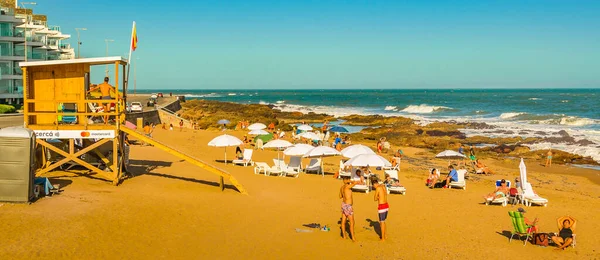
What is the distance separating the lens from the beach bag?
1077 cm

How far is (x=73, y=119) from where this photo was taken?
15.0 meters

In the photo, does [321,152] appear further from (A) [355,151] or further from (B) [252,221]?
(B) [252,221]

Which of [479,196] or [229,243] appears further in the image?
[479,196]

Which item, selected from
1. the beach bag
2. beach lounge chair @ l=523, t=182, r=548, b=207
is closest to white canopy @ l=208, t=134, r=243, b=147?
beach lounge chair @ l=523, t=182, r=548, b=207

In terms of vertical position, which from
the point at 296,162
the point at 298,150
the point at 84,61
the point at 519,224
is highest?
the point at 84,61

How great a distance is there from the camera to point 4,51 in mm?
44500

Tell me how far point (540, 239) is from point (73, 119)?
12.6 m

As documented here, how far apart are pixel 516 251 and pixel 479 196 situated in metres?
5.82

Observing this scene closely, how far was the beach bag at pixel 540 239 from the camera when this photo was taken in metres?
10.8

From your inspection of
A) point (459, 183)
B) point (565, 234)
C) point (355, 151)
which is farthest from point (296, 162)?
point (565, 234)

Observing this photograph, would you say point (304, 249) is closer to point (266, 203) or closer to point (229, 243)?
point (229, 243)

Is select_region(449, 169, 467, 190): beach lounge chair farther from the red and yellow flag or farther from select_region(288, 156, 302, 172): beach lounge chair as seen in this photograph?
→ the red and yellow flag

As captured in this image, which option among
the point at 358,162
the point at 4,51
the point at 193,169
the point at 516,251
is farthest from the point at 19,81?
the point at 516,251

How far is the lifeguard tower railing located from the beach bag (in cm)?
1045
